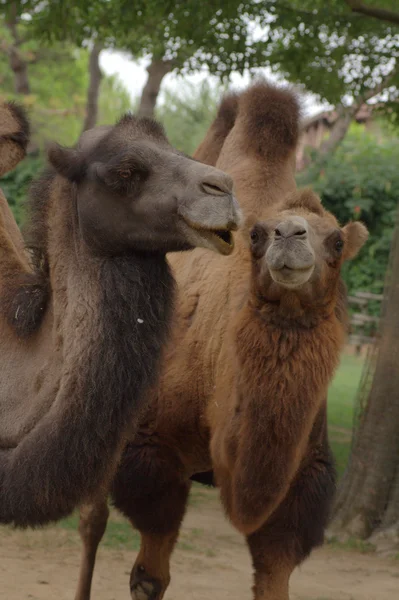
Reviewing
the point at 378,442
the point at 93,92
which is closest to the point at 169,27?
the point at 378,442

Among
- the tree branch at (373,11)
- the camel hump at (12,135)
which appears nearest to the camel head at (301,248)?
the camel hump at (12,135)

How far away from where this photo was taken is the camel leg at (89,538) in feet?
19.9

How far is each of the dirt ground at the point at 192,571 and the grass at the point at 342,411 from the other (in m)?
1.21

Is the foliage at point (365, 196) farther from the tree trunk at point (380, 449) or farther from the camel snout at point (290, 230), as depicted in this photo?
the camel snout at point (290, 230)

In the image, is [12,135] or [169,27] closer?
[12,135]

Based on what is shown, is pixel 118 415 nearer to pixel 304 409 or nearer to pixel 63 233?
pixel 63 233

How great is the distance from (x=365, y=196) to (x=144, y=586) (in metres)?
16.2

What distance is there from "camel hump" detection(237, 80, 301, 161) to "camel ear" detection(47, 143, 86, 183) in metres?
2.63

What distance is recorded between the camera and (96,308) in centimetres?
364

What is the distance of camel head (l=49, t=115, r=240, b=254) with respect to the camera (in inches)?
137

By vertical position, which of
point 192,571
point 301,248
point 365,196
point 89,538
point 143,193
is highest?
point 365,196

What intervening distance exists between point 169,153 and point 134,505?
2323 mm

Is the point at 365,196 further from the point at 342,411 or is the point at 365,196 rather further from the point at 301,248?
the point at 301,248

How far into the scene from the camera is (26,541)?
290 inches
